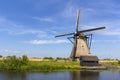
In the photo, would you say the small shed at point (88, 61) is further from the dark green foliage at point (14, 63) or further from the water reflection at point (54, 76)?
the water reflection at point (54, 76)

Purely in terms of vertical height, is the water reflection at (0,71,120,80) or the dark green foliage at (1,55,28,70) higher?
the dark green foliage at (1,55,28,70)

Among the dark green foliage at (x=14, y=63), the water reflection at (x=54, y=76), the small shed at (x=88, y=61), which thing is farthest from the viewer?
the small shed at (x=88, y=61)

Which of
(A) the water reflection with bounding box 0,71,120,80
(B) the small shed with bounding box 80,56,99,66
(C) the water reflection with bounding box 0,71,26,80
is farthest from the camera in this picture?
(B) the small shed with bounding box 80,56,99,66

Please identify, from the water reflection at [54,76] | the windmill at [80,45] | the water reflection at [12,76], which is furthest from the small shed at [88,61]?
the water reflection at [12,76]

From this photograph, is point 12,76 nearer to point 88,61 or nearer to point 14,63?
point 14,63

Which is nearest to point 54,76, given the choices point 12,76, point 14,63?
point 12,76

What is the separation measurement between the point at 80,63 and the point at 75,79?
2718cm

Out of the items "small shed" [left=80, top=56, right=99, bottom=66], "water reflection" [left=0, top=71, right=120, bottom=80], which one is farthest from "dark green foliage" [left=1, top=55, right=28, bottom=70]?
"small shed" [left=80, top=56, right=99, bottom=66]

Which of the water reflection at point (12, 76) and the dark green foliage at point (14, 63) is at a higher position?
the dark green foliage at point (14, 63)

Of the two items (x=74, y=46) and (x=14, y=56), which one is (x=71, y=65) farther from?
(x=14, y=56)

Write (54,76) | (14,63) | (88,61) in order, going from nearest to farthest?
(54,76) < (14,63) < (88,61)

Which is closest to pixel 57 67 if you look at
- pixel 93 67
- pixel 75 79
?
pixel 93 67

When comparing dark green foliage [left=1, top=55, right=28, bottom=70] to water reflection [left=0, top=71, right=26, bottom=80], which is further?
dark green foliage [left=1, top=55, right=28, bottom=70]

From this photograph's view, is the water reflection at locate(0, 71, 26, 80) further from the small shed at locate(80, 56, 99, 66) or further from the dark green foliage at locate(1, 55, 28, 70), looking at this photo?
the small shed at locate(80, 56, 99, 66)
